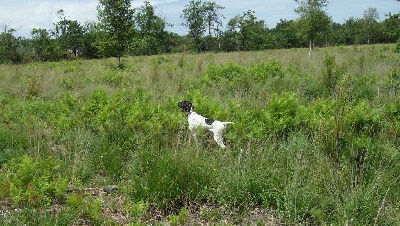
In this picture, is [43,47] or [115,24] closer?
[115,24]

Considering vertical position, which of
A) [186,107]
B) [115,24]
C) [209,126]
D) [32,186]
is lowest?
[32,186]

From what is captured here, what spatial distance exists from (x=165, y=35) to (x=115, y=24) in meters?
33.5

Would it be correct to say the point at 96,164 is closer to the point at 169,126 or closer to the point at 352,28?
the point at 169,126

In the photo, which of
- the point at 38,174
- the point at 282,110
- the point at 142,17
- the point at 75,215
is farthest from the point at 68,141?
the point at 142,17

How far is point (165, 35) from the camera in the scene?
160ft

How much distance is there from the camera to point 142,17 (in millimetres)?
45062

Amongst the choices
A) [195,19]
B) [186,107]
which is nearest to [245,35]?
[195,19]

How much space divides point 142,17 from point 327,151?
145ft

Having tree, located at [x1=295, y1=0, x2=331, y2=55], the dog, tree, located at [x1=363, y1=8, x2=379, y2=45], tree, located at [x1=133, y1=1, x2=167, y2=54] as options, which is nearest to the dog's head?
the dog

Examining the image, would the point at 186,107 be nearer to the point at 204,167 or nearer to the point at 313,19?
the point at 204,167

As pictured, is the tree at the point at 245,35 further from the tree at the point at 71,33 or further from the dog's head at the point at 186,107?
the dog's head at the point at 186,107

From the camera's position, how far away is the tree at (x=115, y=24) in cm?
1578

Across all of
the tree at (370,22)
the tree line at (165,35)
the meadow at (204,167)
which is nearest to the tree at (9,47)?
the tree line at (165,35)

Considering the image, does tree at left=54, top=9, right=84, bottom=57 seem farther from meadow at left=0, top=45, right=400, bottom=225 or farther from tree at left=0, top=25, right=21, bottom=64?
meadow at left=0, top=45, right=400, bottom=225
